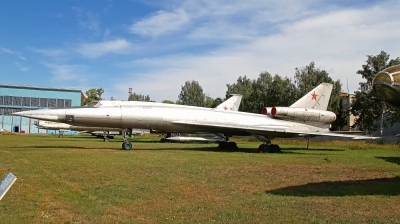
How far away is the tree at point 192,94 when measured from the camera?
8216 cm

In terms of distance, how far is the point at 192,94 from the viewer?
82.6 meters

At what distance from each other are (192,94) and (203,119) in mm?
61451

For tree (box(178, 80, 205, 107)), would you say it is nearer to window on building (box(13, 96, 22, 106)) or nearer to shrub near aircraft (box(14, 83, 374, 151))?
window on building (box(13, 96, 22, 106))

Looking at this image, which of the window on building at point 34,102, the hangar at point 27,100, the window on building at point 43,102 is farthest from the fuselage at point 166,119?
the window on building at point 34,102

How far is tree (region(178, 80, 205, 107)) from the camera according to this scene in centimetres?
8216

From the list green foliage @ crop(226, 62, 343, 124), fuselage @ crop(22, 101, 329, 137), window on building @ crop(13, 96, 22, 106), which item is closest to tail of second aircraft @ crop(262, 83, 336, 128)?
fuselage @ crop(22, 101, 329, 137)

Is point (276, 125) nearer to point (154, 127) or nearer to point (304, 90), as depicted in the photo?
point (154, 127)

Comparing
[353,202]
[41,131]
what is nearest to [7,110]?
[41,131]

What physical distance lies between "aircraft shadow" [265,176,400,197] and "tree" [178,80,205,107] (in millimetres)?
72724

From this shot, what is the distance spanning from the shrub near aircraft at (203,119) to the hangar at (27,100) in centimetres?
5906

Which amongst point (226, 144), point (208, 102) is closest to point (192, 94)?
point (208, 102)

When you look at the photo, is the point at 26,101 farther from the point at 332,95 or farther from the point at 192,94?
the point at 332,95

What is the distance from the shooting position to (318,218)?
18.1 feet

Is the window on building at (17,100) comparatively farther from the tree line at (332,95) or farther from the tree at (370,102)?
the tree at (370,102)
